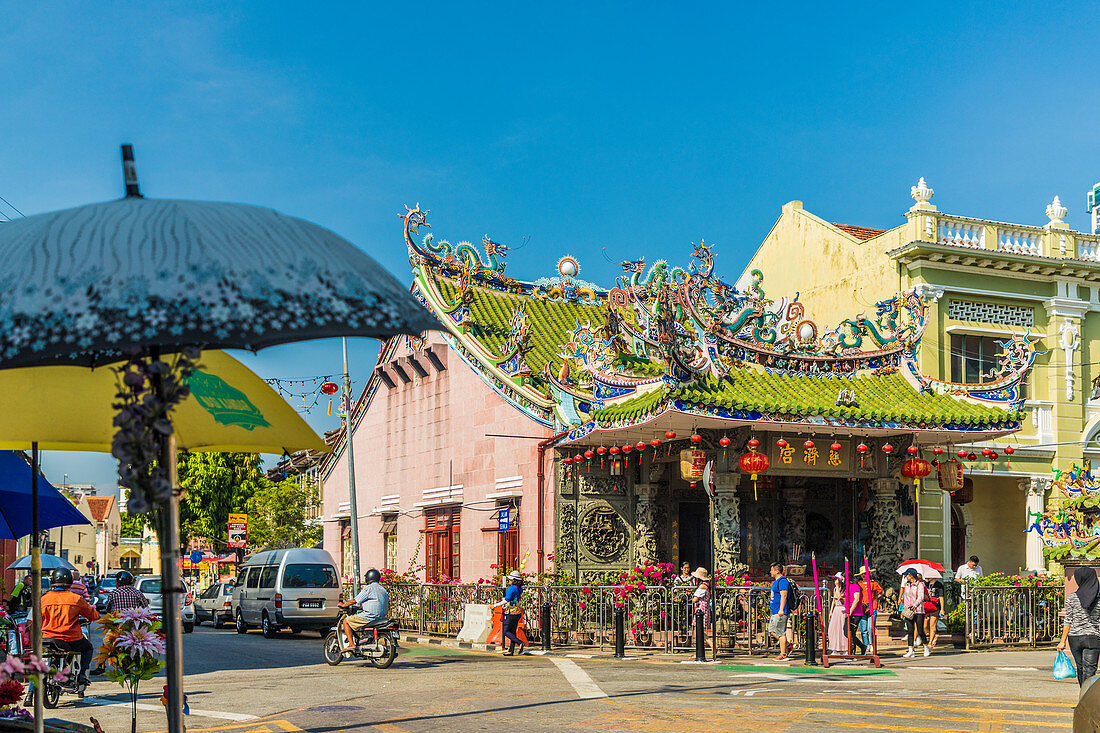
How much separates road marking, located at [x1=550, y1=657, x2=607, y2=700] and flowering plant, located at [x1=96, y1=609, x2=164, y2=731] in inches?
215

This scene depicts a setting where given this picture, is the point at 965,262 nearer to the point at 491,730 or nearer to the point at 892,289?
the point at 892,289

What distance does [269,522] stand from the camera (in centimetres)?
4762

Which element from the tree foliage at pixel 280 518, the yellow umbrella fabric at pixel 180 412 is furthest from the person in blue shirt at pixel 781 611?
the tree foliage at pixel 280 518

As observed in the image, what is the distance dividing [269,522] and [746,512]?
28028mm

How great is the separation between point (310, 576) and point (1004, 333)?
1782 cm

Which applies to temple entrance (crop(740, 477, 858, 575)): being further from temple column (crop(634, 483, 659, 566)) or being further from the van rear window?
the van rear window

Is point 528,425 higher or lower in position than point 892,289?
lower

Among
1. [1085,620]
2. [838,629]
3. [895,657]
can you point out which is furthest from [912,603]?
[1085,620]

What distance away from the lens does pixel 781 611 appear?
755 inches

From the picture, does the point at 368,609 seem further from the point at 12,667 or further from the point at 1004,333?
the point at 1004,333

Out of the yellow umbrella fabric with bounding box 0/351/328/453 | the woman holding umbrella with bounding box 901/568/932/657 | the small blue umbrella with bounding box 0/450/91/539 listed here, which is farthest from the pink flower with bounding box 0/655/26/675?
the woman holding umbrella with bounding box 901/568/932/657

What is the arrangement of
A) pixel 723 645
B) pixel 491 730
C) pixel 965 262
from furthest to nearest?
1. pixel 965 262
2. pixel 723 645
3. pixel 491 730

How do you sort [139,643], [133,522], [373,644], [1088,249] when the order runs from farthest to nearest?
1. [133,522]
2. [1088,249]
3. [373,644]
4. [139,643]

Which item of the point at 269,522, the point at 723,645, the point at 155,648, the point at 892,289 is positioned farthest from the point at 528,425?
the point at 269,522
